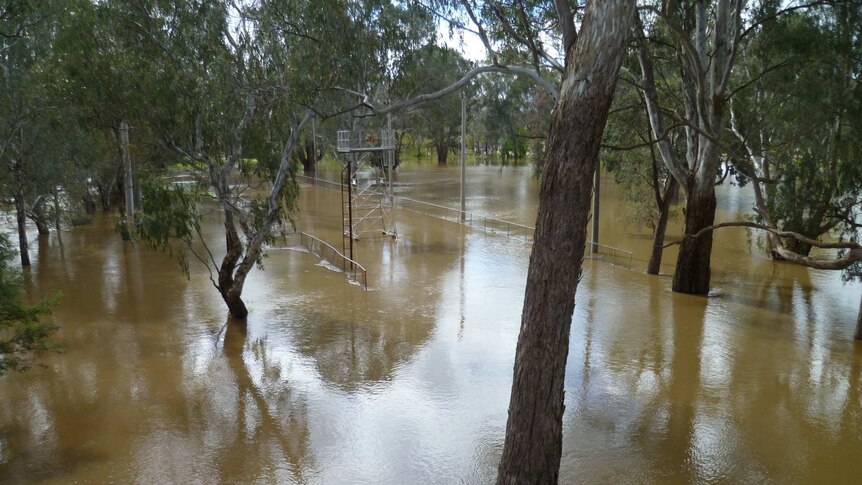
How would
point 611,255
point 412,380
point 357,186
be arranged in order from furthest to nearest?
point 357,186 → point 611,255 → point 412,380

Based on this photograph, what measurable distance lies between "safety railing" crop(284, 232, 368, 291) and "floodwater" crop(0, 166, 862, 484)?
46 centimetres

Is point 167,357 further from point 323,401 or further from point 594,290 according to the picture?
point 594,290

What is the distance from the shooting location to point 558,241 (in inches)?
244

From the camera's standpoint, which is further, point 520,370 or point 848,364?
point 848,364

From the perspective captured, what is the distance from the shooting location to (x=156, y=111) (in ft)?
43.8

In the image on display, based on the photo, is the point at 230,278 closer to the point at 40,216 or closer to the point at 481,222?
the point at 40,216

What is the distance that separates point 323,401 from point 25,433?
4.11m

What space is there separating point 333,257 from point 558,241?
592 inches

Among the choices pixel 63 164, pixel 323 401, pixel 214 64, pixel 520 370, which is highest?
pixel 214 64

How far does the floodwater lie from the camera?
8.40m

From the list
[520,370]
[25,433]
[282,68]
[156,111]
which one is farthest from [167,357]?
[520,370]

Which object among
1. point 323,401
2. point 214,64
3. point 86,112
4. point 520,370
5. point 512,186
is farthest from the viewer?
point 512,186

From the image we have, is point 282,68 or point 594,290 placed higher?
point 282,68

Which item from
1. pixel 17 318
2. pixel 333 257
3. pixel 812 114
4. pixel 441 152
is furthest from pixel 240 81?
pixel 441 152
